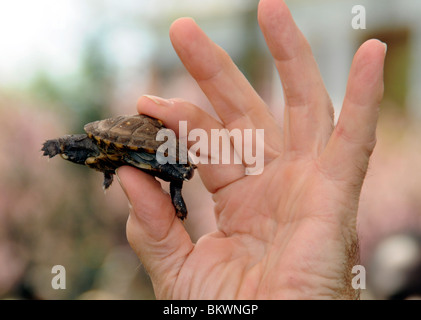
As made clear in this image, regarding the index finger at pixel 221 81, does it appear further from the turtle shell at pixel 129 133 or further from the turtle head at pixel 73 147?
the turtle head at pixel 73 147

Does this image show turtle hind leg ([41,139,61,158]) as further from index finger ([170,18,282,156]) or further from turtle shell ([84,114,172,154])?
index finger ([170,18,282,156])

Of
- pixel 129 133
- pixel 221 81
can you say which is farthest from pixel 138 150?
pixel 221 81

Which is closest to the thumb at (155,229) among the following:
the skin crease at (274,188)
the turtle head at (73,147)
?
the skin crease at (274,188)

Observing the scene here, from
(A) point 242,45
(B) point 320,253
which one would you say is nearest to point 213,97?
(B) point 320,253

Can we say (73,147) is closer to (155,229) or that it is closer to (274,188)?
(155,229)

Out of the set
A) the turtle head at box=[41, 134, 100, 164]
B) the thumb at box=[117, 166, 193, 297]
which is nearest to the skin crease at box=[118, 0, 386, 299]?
the thumb at box=[117, 166, 193, 297]

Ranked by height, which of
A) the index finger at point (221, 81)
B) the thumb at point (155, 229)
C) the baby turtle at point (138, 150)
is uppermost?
the index finger at point (221, 81)

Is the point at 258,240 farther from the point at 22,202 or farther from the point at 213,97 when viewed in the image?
the point at 22,202
